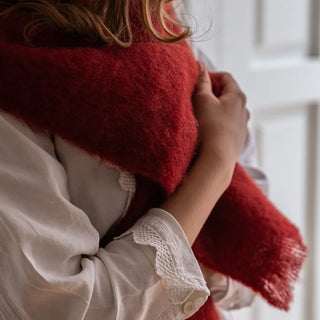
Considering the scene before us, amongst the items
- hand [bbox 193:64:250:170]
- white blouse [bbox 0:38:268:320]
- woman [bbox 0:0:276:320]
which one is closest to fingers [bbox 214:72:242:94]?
hand [bbox 193:64:250:170]

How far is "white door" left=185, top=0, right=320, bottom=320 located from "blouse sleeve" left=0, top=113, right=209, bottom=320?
2.04 ft

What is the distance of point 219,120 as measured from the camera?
85cm

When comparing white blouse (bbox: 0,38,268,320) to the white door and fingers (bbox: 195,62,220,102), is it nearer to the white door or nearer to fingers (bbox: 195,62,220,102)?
fingers (bbox: 195,62,220,102)

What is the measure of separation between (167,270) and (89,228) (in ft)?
0.31

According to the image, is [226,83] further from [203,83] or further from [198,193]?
[198,193]

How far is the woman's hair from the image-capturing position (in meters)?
0.73

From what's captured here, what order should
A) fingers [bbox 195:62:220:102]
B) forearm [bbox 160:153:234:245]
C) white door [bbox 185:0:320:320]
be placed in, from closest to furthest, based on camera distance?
1. forearm [bbox 160:153:234:245]
2. fingers [bbox 195:62:220:102]
3. white door [bbox 185:0:320:320]

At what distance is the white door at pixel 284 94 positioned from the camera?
1.32 m

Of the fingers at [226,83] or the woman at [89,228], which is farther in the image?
the fingers at [226,83]

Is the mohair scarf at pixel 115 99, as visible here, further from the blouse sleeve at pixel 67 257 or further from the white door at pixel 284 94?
the white door at pixel 284 94

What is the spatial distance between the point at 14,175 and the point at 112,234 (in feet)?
0.51

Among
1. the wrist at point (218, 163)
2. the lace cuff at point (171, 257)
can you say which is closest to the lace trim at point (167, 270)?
the lace cuff at point (171, 257)

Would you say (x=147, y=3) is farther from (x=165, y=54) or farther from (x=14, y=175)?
(x=14, y=175)

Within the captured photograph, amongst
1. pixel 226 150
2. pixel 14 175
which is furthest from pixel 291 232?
pixel 14 175
